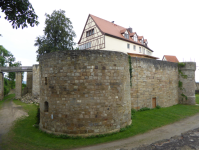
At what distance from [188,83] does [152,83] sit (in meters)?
7.31

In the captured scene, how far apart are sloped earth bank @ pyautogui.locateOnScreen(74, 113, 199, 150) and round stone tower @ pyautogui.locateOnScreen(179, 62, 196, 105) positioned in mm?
7363

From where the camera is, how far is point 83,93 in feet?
27.3

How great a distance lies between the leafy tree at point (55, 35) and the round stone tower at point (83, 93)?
1799 cm

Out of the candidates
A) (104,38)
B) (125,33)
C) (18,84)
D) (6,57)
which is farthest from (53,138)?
(6,57)

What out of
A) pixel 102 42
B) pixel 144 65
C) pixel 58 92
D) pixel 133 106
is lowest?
pixel 133 106

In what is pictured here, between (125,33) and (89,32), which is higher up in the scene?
(125,33)

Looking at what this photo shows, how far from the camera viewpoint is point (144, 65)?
1490 centimetres

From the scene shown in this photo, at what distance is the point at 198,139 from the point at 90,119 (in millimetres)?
5168

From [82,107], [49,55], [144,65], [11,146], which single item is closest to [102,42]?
[144,65]

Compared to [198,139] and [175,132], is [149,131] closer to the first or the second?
[175,132]

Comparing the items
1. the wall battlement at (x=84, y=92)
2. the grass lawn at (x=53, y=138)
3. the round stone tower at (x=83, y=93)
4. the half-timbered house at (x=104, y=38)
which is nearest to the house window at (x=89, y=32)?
the half-timbered house at (x=104, y=38)

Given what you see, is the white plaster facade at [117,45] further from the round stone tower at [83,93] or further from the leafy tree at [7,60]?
the leafy tree at [7,60]

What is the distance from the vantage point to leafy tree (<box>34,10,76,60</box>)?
25641 millimetres

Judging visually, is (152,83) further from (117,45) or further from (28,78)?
(28,78)
